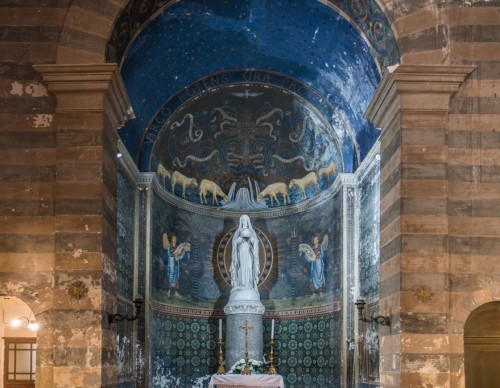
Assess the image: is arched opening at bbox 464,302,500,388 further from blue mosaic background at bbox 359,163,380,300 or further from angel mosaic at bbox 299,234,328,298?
angel mosaic at bbox 299,234,328,298

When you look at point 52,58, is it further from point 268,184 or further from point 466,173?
point 268,184

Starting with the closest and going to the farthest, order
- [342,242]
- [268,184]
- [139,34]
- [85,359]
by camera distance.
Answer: [85,359], [139,34], [342,242], [268,184]

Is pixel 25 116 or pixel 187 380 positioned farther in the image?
pixel 187 380

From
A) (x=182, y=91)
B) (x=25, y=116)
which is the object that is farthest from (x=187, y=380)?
(x=25, y=116)

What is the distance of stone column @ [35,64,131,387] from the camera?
1113cm

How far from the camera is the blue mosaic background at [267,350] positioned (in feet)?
60.8

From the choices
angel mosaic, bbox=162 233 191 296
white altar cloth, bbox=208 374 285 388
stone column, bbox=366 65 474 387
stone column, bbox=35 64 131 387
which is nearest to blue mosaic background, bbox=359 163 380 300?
white altar cloth, bbox=208 374 285 388

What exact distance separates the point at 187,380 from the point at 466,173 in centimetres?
1024

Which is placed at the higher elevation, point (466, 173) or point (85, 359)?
point (466, 173)

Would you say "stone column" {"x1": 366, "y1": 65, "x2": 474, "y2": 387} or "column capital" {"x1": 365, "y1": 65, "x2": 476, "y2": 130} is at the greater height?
"column capital" {"x1": 365, "y1": 65, "x2": 476, "y2": 130}

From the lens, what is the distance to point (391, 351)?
38.0ft

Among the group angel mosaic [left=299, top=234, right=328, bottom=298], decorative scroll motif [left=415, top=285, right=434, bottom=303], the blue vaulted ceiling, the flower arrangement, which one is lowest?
the flower arrangement

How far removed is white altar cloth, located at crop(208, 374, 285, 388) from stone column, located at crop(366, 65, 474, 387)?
446cm

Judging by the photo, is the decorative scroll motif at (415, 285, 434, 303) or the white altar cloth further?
the white altar cloth
